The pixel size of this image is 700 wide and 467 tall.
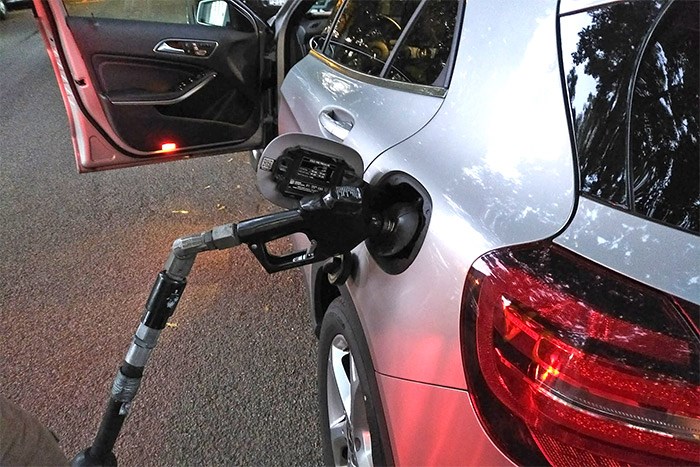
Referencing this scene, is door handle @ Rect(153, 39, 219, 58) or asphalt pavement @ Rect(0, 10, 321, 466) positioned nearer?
asphalt pavement @ Rect(0, 10, 321, 466)

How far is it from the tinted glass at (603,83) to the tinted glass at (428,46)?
0.38m

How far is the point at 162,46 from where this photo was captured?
2.58 metres

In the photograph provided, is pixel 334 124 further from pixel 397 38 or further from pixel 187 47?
pixel 187 47

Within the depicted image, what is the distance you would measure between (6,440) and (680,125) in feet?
5.40

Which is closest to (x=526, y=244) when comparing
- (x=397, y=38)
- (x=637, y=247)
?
(x=637, y=247)

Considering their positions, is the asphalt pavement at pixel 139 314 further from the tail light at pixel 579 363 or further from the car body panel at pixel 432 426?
the tail light at pixel 579 363

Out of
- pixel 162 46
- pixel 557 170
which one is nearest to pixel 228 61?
pixel 162 46

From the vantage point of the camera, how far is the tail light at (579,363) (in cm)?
92

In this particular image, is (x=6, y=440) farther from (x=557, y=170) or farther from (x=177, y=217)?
(x=177, y=217)

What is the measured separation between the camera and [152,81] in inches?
104

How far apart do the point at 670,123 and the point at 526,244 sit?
1.16ft

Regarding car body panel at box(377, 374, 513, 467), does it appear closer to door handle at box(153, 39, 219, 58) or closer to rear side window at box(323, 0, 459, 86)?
rear side window at box(323, 0, 459, 86)

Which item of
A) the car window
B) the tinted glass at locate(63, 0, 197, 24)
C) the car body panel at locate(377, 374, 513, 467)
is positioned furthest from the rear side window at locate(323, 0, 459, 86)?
the tinted glass at locate(63, 0, 197, 24)

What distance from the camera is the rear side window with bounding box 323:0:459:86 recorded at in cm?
160
